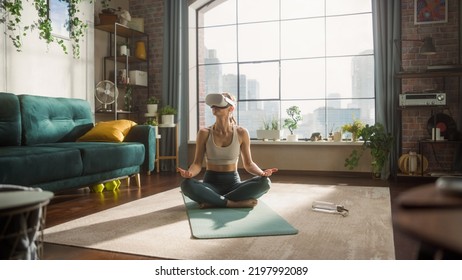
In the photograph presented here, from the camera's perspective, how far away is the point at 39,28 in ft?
14.2

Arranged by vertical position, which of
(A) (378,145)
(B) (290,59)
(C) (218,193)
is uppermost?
(B) (290,59)

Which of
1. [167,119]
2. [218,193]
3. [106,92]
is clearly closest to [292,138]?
[167,119]

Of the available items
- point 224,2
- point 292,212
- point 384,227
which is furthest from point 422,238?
point 224,2

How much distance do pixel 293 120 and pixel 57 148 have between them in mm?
3163

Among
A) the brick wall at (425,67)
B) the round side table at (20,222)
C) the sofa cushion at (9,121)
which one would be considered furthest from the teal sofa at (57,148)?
the brick wall at (425,67)

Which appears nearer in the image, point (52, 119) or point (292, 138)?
point (52, 119)

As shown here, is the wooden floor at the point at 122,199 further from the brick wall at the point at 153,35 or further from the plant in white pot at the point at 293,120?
the brick wall at the point at 153,35

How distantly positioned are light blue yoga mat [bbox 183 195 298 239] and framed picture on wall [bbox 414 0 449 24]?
10.5 feet

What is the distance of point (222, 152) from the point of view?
3.11 metres

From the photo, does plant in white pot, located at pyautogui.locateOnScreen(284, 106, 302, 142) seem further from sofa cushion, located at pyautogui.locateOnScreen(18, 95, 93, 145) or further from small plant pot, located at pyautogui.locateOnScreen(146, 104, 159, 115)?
sofa cushion, located at pyautogui.locateOnScreen(18, 95, 93, 145)

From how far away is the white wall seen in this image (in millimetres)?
4051

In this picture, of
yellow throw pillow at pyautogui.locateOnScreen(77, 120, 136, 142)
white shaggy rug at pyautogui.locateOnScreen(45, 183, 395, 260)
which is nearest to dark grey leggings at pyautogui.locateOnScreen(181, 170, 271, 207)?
white shaggy rug at pyautogui.locateOnScreen(45, 183, 395, 260)

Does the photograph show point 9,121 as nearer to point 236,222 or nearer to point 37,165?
point 37,165

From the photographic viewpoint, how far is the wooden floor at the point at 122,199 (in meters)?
2.06
